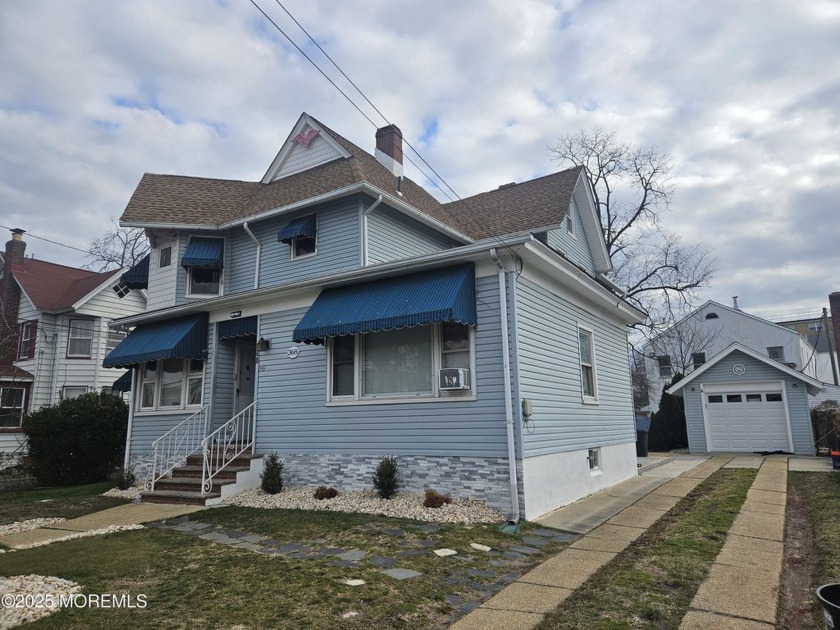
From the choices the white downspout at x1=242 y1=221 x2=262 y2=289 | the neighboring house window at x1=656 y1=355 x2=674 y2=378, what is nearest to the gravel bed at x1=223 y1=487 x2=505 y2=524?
the white downspout at x1=242 y1=221 x2=262 y2=289

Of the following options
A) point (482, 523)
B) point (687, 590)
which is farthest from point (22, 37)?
point (687, 590)

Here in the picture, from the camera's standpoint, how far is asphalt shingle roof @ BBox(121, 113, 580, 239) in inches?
512

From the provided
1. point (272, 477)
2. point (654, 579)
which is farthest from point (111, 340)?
point (654, 579)

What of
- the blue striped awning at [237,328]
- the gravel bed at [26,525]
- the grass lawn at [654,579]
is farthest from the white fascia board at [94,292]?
the grass lawn at [654,579]

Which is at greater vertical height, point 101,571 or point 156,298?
point 156,298

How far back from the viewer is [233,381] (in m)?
12.3

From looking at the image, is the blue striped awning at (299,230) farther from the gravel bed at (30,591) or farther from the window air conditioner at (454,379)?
the gravel bed at (30,591)

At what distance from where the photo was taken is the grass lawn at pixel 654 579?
4.05 metres

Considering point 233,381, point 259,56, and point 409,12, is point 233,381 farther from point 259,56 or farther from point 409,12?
point 409,12

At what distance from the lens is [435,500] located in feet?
25.9

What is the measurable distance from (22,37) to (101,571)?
24.2 ft

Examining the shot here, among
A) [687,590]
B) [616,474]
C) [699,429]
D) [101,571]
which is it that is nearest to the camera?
[687,590]

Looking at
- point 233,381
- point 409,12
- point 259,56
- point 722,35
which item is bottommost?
point 233,381

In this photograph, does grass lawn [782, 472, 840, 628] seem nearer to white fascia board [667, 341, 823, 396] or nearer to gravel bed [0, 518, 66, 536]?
white fascia board [667, 341, 823, 396]
